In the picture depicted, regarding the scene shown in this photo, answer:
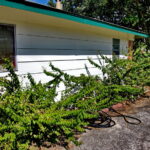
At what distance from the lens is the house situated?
331cm

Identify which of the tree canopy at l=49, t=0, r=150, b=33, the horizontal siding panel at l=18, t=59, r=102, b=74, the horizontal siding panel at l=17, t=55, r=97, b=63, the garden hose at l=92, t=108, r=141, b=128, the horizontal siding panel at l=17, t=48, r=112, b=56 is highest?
the tree canopy at l=49, t=0, r=150, b=33

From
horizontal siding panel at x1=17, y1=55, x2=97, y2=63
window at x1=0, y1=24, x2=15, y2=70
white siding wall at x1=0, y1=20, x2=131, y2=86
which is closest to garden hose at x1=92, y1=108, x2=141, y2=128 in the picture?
white siding wall at x1=0, y1=20, x2=131, y2=86

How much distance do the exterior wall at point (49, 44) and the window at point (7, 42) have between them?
0.35 ft

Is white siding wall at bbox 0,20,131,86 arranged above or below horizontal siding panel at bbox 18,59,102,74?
above

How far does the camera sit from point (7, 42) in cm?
346

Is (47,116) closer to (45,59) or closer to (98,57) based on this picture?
(45,59)

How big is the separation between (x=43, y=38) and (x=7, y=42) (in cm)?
98

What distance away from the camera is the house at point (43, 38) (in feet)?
10.9

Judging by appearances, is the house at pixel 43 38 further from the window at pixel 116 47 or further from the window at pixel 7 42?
the window at pixel 116 47

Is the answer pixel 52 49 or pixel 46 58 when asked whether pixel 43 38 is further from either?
pixel 46 58

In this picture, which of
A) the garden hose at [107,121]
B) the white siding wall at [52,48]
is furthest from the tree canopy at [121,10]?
the garden hose at [107,121]

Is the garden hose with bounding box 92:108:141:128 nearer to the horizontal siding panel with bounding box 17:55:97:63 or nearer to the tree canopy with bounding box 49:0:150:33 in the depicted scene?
the horizontal siding panel with bounding box 17:55:97:63

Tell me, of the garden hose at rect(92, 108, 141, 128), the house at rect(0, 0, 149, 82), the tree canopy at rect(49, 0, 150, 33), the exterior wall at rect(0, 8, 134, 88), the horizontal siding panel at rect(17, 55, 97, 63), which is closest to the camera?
the house at rect(0, 0, 149, 82)

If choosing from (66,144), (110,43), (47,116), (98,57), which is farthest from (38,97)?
(110,43)
